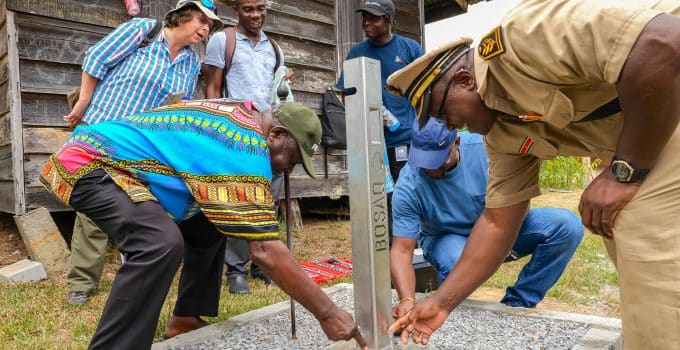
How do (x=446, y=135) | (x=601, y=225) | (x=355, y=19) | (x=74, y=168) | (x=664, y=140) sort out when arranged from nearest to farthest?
1. (x=664, y=140)
2. (x=601, y=225)
3. (x=74, y=168)
4. (x=446, y=135)
5. (x=355, y=19)

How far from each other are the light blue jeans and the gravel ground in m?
0.27

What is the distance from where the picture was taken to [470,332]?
115 inches

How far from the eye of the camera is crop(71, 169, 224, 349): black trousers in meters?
2.06

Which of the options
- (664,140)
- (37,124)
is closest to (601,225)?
(664,140)

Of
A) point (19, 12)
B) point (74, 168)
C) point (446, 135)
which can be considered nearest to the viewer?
point (74, 168)

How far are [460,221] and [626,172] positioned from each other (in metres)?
1.81

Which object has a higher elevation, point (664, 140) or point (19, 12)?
point (19, 12)

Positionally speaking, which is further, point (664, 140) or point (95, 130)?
point (95, 130)

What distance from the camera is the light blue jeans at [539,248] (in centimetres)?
315

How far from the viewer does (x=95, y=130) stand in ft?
7.57

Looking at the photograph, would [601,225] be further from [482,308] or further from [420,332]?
[482,308]

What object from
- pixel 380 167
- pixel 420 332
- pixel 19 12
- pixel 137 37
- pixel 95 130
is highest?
pixel 19 12

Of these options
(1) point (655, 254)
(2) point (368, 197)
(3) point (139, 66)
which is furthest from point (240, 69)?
(1) point (655, 254)

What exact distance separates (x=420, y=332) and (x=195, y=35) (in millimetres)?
2131
